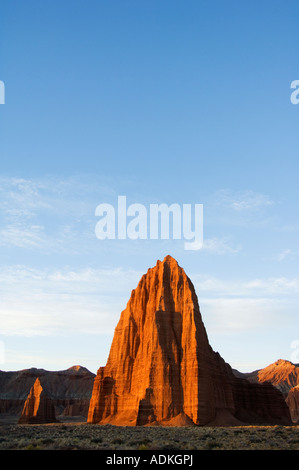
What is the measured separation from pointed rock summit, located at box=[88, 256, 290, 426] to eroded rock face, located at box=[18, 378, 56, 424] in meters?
32.8

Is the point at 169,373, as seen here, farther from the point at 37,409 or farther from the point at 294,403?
the point at 294,403

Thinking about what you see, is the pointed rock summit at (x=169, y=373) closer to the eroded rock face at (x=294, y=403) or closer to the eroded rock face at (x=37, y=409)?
the eroded rock face at (x=37, y=409)

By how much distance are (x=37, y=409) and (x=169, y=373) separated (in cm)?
5141

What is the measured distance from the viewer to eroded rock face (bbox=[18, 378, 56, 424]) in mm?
94481

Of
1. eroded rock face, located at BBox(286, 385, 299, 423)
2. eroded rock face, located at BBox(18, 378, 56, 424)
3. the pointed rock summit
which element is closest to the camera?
the pointed rock summit

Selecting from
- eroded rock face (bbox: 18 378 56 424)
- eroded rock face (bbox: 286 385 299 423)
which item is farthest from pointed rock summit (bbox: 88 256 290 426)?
eroded rock face (bbox: 286 385 299 423)

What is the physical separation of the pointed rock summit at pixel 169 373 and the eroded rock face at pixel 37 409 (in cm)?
3283

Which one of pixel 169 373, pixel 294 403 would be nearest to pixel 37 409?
pixel 169 373

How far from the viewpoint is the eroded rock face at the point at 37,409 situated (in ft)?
310

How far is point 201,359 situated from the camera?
197ft

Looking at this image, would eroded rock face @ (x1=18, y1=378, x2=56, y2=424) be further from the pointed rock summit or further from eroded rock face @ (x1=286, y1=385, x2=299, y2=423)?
eroded rock face @ (x1=286, y1=385, x2=299, y2=423)

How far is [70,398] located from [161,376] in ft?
427
